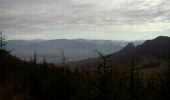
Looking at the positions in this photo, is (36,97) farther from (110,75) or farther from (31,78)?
(110,75)

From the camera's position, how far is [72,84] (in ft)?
139

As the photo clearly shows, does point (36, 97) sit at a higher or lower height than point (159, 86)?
lower

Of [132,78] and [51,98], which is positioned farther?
[51,98]

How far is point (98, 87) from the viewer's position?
2223cm

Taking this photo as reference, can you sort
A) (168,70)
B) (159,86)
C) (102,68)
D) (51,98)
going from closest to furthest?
(102,68) → (168,70) → (159,86) → (51,98)

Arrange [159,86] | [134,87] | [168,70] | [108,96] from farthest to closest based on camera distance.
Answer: [134,87], [159,86], [168,70], [108,96]

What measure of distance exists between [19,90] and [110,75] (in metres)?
37.6

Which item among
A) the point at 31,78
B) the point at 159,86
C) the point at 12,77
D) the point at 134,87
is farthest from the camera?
the point at 12,77

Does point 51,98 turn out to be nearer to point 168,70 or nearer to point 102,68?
point 168,70

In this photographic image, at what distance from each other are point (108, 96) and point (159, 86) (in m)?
11.8

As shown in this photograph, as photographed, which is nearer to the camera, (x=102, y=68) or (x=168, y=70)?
(x=102, y=68)

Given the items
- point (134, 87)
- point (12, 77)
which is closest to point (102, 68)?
point (134, 87)

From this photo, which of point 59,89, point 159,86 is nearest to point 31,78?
point 59,89

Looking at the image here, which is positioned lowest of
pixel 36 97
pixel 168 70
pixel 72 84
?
pixel 36 97
